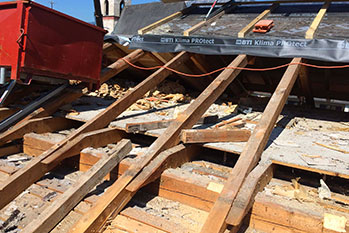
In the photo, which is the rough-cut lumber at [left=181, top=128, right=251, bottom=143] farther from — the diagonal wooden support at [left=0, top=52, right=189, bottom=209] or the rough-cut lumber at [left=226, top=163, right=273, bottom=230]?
the diagonal wooden support at [left=0, top=52, right=189, bottom=209]

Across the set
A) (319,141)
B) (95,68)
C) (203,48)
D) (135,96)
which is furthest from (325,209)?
(95,68)

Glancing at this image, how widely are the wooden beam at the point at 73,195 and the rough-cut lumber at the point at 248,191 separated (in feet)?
4.19

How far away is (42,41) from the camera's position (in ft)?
12.2

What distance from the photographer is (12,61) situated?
3.60 metres

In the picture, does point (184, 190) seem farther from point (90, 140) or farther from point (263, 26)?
point (263, 26)

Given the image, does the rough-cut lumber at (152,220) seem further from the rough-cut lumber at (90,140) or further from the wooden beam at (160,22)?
the wooden beam at (160,22)

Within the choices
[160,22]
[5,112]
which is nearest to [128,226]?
[5,112]

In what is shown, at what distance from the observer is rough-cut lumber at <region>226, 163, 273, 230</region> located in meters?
1.91

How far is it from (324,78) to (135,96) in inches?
141

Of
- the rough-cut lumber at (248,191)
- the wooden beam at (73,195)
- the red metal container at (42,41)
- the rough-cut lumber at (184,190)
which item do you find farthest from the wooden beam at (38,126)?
the rough-cut lumber at (248,191)

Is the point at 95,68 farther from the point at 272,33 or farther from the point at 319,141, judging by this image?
the point at 319,141

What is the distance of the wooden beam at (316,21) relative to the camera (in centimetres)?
432

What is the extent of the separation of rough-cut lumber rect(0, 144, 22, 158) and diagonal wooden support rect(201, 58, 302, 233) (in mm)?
3045

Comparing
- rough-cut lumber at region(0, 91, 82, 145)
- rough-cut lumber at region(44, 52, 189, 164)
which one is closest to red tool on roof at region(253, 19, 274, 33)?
rough-cut lumber at region(44, 52, 189, 164)
